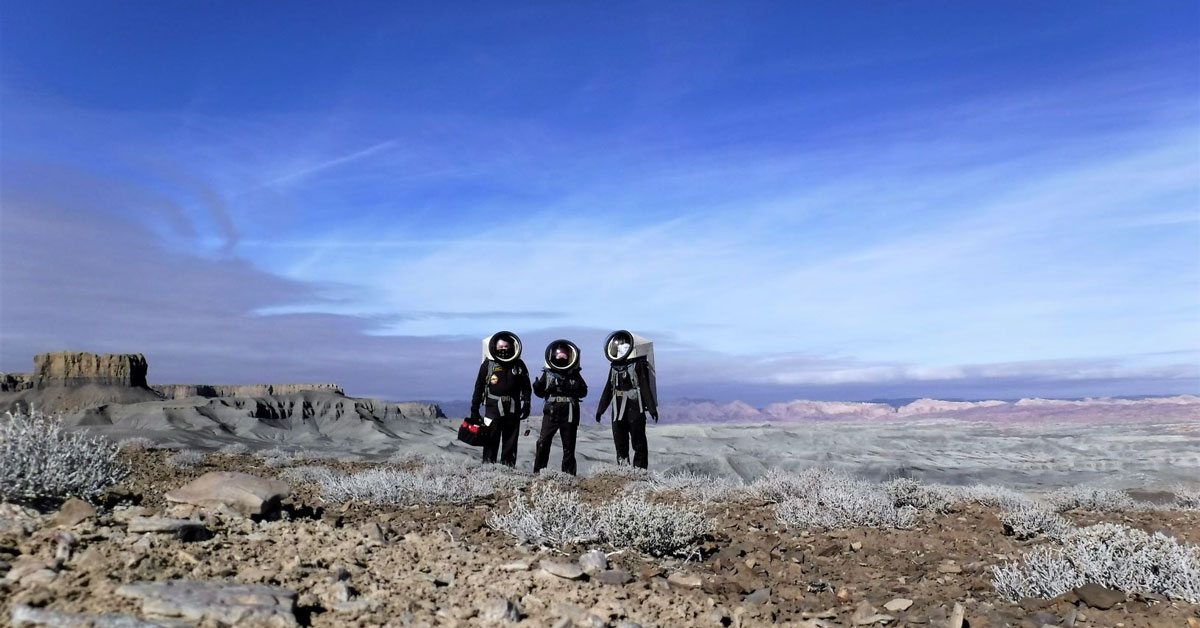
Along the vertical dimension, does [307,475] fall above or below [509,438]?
below

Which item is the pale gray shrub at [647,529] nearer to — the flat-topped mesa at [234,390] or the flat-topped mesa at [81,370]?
the flat-topped mesa at [234,390]

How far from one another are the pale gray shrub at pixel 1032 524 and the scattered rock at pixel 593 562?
4594 mm

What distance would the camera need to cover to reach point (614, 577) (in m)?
4.91

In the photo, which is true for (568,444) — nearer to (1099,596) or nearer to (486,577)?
(486,577)

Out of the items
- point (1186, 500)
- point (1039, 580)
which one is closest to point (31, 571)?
point (1039, 580)

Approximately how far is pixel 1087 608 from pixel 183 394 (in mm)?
67608

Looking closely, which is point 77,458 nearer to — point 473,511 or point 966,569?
point 473,511

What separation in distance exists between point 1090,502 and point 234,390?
223 feet

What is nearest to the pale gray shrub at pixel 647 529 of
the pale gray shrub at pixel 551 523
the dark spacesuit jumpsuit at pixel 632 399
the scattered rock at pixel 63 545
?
the pale gray shrub at pixel 551 523

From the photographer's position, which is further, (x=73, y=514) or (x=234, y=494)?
(x=234, y=494)

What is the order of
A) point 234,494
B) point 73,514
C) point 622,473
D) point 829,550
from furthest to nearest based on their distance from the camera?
point 622,473 < point 829,550 < point 234,494 < point 73,514

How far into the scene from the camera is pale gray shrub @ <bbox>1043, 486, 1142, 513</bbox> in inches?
401

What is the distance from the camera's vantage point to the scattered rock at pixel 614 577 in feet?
15.9

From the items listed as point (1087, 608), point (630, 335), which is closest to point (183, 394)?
point (630, 335)
